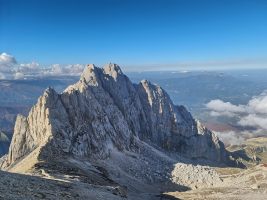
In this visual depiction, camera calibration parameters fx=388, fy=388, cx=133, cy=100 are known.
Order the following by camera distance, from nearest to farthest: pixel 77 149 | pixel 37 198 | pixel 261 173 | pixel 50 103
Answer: pixel 37 198 < pixel 261 173 < pixel 77 149 < pixel 50 103

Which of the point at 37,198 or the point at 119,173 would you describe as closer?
the point at 37,198

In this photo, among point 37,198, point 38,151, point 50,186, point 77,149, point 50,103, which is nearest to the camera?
point 37,198

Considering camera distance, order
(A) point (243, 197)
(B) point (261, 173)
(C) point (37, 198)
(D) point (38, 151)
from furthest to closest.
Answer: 1. (B) point (261, 173)
2. (D) point (38, 151)
3. (A) point (243, 197)
4. (C) point (37, 198)

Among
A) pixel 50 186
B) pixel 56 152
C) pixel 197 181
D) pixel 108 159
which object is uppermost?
pixel 50 186

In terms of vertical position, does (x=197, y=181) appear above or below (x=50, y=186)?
below

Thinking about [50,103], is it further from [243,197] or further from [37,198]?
[37,198]

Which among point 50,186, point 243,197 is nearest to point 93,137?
point 243,197

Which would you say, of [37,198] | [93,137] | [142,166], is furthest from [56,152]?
Answer: [37,198]

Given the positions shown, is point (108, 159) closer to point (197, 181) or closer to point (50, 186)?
point (197, 181)

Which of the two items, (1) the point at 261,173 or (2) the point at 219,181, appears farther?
(2) the point at 219,181
